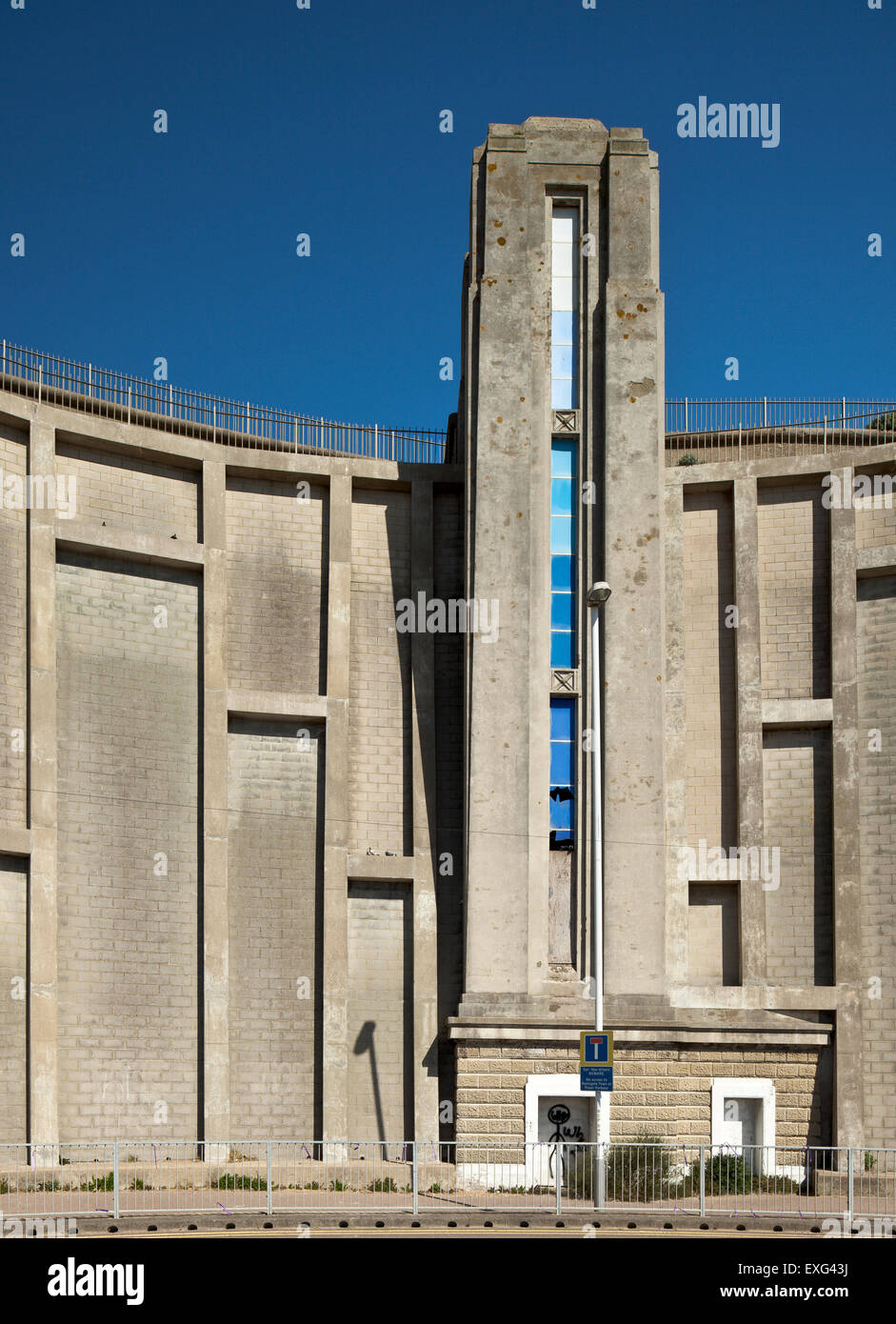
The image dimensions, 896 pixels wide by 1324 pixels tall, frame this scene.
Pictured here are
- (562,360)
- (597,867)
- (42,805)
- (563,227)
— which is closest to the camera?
(597,867)

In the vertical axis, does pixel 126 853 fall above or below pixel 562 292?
below

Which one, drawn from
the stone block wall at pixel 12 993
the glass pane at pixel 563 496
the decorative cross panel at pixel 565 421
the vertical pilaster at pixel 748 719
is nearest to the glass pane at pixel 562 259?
the decorative cross panel at pixel 565 421

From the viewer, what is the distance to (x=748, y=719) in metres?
33.4

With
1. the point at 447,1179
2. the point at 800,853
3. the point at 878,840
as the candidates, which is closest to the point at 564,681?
the point at 800,853

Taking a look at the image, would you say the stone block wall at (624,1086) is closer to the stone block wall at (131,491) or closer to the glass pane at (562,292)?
the stone block wall at (131,491)

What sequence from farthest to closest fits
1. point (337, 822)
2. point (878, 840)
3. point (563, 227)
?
point (337, 822) < point (563, 227) < point (878, 840)

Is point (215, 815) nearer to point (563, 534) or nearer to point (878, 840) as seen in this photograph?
point (563, 534)

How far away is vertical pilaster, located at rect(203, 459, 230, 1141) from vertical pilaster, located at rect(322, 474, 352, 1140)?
2061mm

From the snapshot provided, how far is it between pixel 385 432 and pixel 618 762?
10.4 meters

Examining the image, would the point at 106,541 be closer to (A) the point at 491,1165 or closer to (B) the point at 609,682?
(B) the point at 609,682

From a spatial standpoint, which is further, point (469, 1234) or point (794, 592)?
point (794, 592)

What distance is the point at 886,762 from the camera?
3275cm

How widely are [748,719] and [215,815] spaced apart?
11.3 metres

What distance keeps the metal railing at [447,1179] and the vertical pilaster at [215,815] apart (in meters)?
1.30
